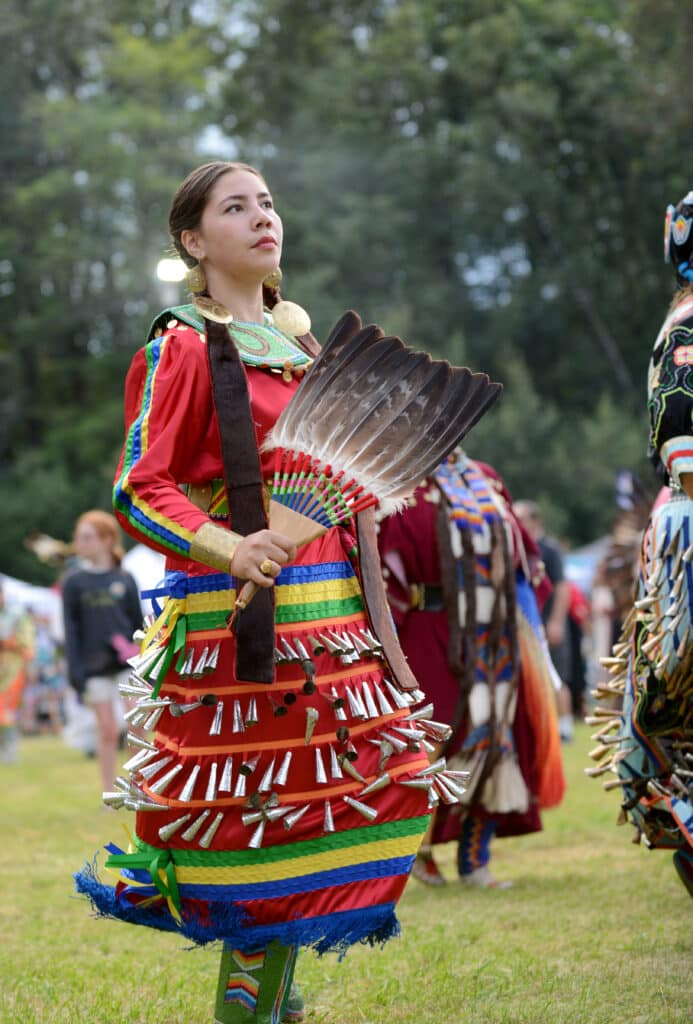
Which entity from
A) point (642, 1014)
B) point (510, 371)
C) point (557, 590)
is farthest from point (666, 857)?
point (510, 371)

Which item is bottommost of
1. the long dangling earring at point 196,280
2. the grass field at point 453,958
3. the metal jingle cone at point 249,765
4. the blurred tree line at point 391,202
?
the grass field at point 453,958

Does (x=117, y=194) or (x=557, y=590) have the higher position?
(x=117, y=194)

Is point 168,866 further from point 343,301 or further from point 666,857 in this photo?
point 343,301

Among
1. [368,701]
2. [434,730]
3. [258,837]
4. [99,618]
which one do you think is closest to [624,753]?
[434,730]

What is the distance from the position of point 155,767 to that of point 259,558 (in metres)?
0.59

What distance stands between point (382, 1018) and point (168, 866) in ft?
3.28

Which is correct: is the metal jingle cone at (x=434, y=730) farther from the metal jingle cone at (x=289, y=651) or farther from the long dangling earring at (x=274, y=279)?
the long dangling earring at (x=274, y=279)

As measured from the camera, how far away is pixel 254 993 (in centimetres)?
307

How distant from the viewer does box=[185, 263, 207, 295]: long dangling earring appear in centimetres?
326

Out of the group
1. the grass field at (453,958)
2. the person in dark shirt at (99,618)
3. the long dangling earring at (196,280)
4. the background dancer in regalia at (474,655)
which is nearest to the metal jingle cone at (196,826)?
the grass field at (453,958)

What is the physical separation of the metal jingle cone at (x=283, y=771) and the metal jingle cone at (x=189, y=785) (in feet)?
0.57

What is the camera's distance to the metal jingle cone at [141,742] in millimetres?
3098

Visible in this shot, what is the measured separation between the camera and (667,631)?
12.5 feet

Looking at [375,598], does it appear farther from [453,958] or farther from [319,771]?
[453,958]
